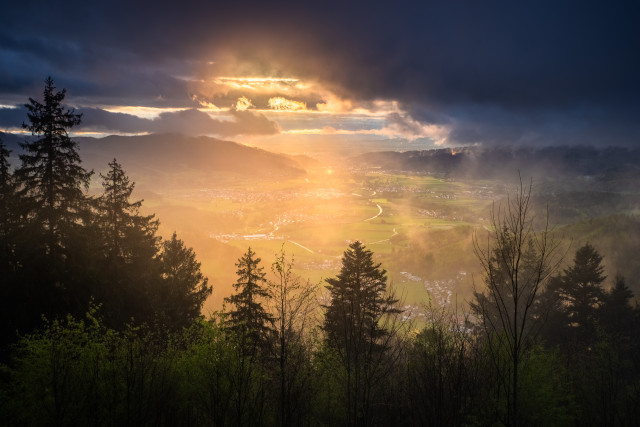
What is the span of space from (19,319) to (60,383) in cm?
854

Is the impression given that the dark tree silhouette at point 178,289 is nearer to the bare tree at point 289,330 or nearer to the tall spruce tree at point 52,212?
the tall spruce tree at point 52,212

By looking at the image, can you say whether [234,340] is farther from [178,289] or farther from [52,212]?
[52,212]

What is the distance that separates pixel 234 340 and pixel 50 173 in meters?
16.7

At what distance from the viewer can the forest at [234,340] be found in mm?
13915

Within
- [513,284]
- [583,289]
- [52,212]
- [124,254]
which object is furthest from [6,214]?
[583,289]

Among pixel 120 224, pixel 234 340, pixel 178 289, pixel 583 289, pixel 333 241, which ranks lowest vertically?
pixel 234 340

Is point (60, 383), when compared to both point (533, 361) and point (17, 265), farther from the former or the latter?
point (533, 361)

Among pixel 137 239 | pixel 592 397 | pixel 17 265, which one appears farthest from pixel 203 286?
pixel 592 397

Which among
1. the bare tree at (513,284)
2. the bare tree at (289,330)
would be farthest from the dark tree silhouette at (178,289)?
the bare tree at (513,284)

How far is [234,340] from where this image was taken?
1812 centimetres

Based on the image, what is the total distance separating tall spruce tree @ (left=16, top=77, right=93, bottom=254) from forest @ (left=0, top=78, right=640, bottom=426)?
83mm

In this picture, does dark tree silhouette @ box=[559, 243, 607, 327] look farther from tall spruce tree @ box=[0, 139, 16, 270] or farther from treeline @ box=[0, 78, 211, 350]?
tall spruce tree @ box=[0, 139, 16, 270]

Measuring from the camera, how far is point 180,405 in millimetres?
16188

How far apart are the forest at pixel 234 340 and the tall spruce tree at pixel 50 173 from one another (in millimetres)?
83
